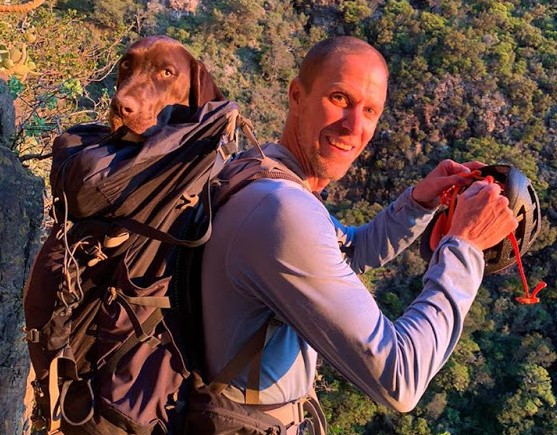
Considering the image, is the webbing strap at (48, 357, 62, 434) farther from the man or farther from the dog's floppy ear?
the dog's floppy ear

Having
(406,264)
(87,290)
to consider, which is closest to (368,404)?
(406,264)

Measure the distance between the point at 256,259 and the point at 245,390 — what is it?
0.25 meters

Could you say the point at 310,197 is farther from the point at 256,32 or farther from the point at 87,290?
the point at 256,32

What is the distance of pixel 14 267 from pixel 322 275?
1010 millimetres

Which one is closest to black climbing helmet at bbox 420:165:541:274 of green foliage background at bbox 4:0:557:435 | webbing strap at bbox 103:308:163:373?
webbing strap at bbox 103:308:163:373

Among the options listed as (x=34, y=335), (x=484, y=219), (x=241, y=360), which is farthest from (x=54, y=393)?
(x=484, y=219)

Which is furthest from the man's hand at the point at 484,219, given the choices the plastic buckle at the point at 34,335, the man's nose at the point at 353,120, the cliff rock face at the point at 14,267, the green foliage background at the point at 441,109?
the green foliage background at the point at 441,109

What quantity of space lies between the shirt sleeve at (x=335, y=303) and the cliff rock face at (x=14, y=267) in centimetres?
88

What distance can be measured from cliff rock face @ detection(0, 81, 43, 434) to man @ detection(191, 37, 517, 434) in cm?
76

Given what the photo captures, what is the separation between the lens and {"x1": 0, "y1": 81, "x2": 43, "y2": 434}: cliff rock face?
55.2 inches

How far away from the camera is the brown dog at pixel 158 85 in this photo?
1109mm

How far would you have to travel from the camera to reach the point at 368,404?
11172 mm

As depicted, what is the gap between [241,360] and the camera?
86cm

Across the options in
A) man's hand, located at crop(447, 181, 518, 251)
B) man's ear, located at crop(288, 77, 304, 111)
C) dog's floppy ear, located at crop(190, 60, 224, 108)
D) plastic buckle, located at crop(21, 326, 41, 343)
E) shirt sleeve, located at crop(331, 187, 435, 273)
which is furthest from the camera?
shirt sleeve, located at crop(331, 187, 435, 273)
